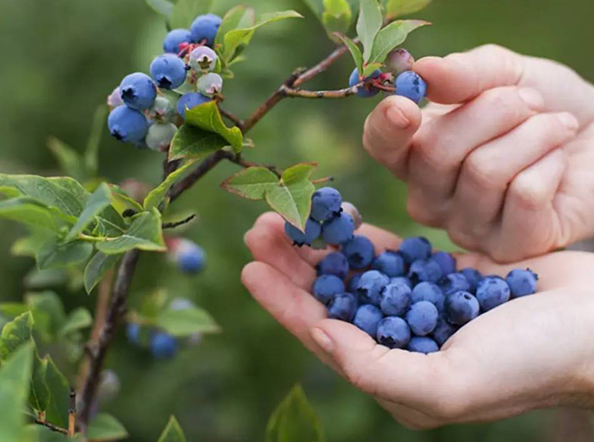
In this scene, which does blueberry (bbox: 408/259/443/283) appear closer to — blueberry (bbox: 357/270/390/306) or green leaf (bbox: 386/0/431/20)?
blueberry (bbox: 357/270/390/306)

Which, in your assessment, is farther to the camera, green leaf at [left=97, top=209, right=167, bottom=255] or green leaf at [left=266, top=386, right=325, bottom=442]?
green leaf at [left=266, top=386, right=325, bottom=442]

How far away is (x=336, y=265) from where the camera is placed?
1154mm

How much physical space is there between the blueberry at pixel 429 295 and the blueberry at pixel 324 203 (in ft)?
0.63

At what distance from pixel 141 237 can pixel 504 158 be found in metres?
0.65

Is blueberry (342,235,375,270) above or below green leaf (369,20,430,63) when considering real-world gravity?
below

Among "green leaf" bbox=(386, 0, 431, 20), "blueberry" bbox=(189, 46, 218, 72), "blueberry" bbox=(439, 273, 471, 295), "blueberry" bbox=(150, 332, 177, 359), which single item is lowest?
"blueberry" bbox=(150, 332, 177, 359)

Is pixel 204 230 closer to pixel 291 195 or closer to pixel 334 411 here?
pixel 334 411

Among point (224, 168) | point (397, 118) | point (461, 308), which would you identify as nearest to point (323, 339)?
point (461, 308)

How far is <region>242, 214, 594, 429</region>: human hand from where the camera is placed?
0.89m

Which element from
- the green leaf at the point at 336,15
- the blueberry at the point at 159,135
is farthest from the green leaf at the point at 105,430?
the green leaf at the point at 336,15

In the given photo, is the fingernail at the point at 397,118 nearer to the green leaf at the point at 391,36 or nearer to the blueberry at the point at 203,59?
→ the green leaf at the point at 391,36

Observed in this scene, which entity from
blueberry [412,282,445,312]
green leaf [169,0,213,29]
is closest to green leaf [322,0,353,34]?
green leaf [169,0,213,29]

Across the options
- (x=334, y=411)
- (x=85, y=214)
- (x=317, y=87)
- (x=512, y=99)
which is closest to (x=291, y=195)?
(x=85, y=214)

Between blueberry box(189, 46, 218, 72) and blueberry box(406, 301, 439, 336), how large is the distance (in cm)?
43
